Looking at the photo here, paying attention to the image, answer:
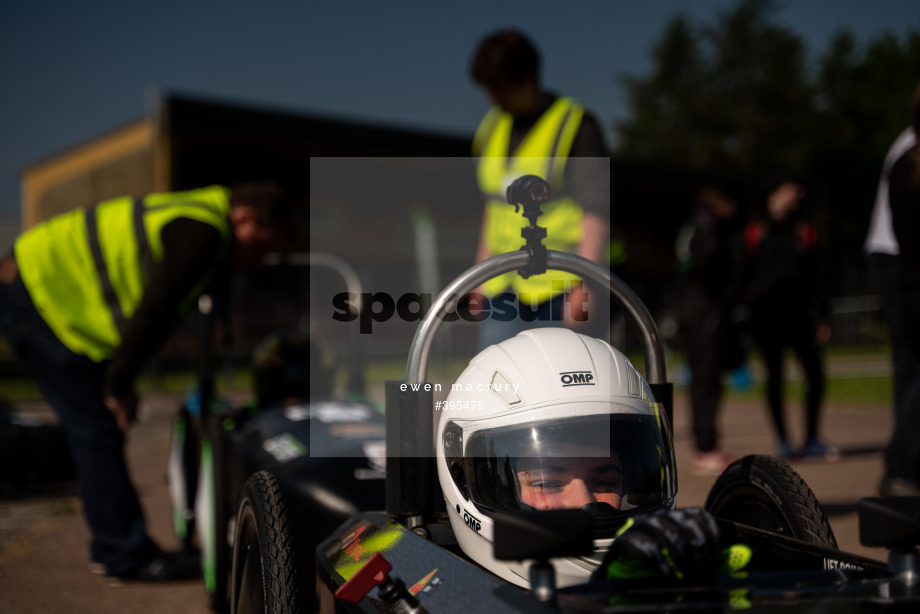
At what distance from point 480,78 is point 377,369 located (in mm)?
3173

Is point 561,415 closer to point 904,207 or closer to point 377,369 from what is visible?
point 904,207

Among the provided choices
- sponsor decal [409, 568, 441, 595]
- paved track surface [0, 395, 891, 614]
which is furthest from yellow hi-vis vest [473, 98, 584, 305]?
paved track surface [0, 395, 891, 614]

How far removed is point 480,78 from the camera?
11.6 feet

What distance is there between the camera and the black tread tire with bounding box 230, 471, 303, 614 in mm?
1979

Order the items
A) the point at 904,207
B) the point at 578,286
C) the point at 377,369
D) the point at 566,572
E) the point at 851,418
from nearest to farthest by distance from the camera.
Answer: the point at 566,572 < the point at 578,286 < the point at 904,207 < the point at 377,369 < the point at 851,418

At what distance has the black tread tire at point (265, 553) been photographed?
198 cm

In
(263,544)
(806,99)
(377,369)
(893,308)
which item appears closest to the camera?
(263,544)

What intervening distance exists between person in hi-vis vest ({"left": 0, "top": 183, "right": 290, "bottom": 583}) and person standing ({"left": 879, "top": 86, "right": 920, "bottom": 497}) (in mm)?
2586

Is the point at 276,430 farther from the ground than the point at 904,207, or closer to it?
closer to it

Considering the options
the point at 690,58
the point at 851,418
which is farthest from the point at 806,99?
the point at 851,418

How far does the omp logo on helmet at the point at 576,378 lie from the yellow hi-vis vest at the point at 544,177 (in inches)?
47.3

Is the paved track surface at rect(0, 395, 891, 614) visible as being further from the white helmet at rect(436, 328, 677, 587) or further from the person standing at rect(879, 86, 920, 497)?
the white helmet at rect(436, 328, 677, 587)

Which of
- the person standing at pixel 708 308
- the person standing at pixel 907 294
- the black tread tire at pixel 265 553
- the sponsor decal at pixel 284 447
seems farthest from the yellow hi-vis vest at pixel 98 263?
the person standing at pixel 708 308

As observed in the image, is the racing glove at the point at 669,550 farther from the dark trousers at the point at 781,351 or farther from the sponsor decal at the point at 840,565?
the dark trousers at the point at 781,351
